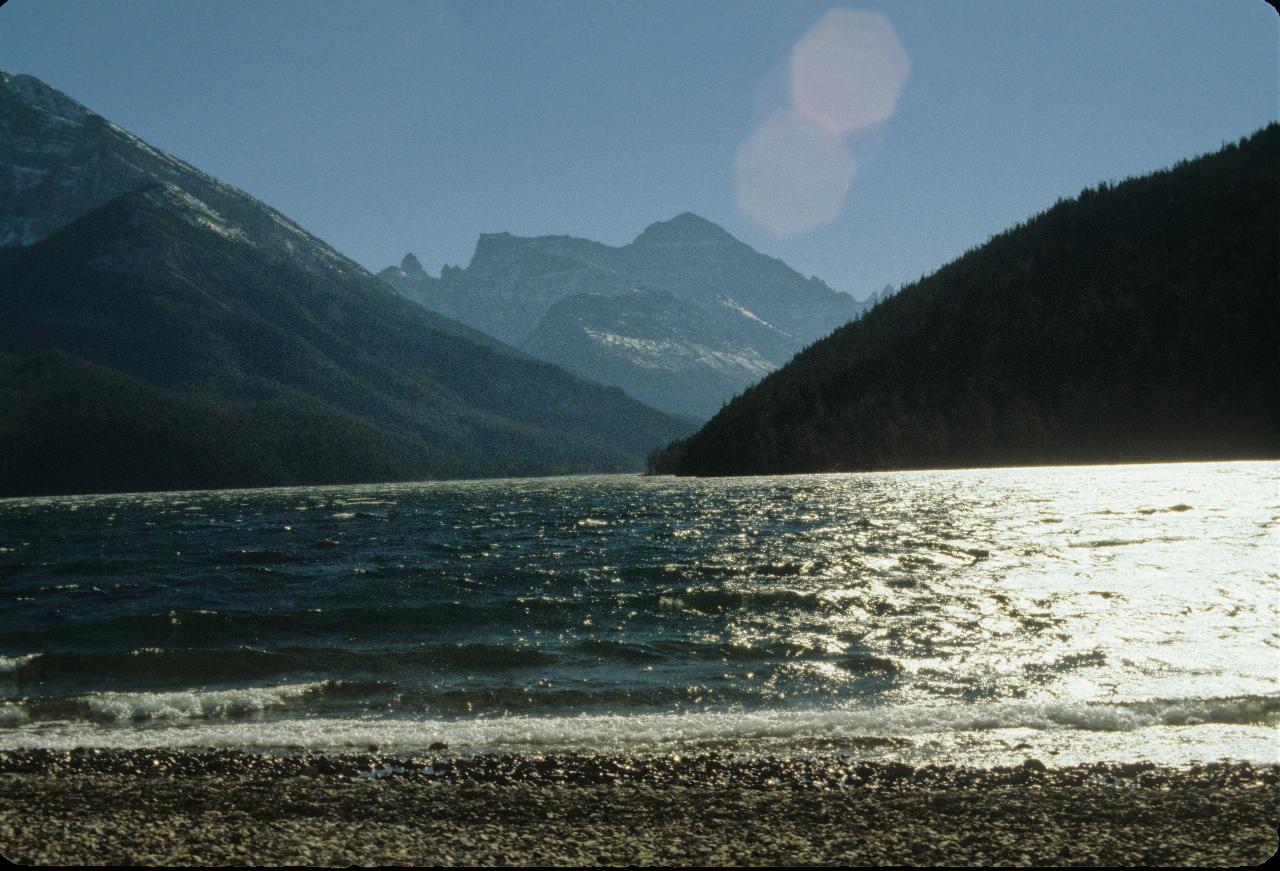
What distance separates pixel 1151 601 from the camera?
3005 cm

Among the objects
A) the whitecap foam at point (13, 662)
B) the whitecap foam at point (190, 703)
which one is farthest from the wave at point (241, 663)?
the whitecap foam at point (190, 703)

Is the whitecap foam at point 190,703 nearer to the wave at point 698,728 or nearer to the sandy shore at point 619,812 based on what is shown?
the wave at point 698,728

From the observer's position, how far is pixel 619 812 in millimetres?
12703

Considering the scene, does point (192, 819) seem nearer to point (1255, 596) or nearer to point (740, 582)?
point (740, 582)

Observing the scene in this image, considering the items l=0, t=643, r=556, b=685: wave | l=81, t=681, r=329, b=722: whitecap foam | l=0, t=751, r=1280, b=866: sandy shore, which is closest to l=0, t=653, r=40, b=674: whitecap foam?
l=0, t=643, r=556, b=685: wave

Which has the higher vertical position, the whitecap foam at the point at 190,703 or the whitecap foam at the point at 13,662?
the whitecap foam at the point at 190,703

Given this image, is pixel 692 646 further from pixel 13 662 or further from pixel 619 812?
pixel 13 662

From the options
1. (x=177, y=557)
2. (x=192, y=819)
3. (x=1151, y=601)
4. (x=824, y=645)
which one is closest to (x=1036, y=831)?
(x=192, y=819)

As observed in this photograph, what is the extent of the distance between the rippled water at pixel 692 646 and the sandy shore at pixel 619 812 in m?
1.44

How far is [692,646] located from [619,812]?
45.8 ft

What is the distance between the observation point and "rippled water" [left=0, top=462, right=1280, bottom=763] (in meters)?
17.7

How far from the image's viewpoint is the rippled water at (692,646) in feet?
58.1

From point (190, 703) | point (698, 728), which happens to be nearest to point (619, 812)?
point (698, 728)

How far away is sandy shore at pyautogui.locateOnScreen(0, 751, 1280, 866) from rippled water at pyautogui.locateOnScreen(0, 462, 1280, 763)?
144 cm
